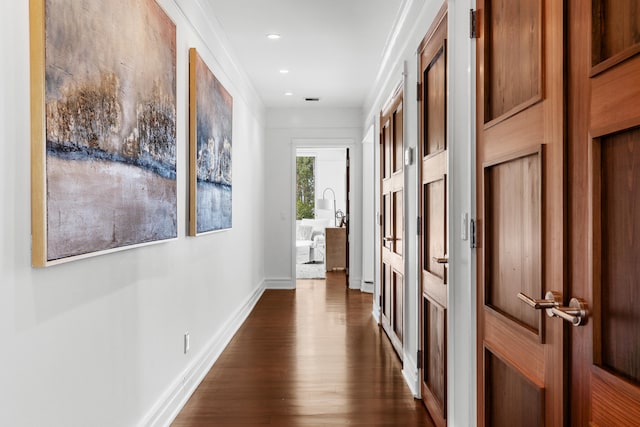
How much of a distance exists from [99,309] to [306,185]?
995cm

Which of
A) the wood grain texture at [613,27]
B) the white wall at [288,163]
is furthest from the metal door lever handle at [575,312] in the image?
the white wall at [288,163]

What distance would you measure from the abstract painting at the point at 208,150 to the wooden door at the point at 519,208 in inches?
71.4

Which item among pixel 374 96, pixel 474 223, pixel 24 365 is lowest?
pixel 24 365

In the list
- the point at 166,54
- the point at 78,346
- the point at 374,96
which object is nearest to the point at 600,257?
the point at 78,346

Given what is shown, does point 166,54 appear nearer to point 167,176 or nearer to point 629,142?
point 167,176

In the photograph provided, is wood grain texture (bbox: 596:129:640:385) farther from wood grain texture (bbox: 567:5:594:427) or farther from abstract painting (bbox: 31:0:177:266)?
abstract painting (bbox: 31:0:177:266)

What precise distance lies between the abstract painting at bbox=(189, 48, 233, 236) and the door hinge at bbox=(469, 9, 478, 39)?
1758mm

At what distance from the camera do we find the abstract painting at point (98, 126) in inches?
52.9

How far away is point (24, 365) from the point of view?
1305mm

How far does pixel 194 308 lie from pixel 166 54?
160 centimetres

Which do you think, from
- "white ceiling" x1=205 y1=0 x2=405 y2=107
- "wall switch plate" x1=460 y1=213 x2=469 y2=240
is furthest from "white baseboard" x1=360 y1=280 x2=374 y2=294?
"wall switch plate" x1=460 y1=213 x2=469 y2=240

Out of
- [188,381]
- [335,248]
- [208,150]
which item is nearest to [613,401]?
[188,381]

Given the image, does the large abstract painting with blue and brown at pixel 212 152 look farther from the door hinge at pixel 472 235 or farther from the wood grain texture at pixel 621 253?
the wood grain texture at pixel 621 253

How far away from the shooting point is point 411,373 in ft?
9.98
